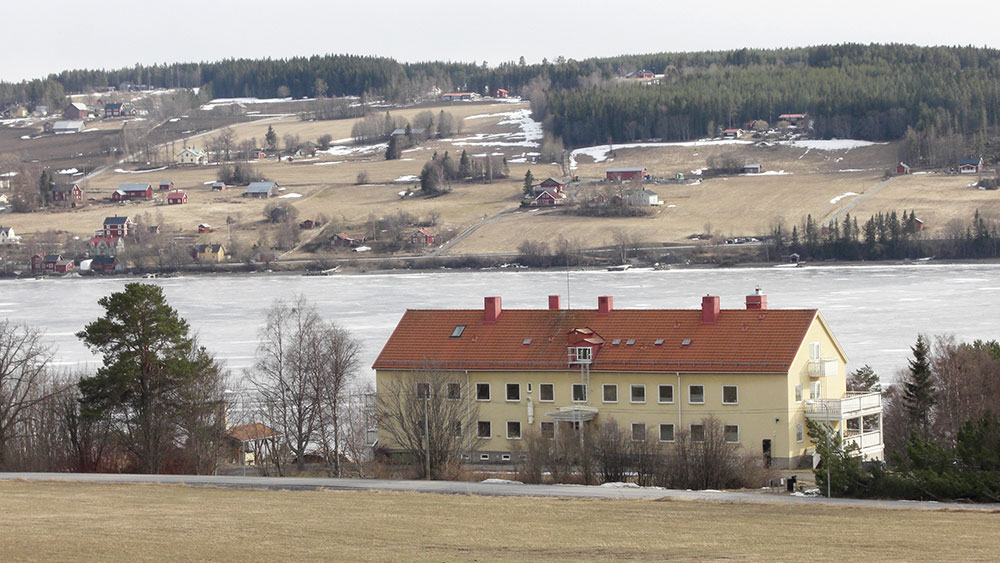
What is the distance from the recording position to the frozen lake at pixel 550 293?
171 ft

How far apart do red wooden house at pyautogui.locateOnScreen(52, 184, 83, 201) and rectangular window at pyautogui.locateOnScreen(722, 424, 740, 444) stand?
5107 inches

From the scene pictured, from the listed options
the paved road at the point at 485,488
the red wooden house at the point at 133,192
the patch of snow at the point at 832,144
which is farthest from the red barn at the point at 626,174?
the paved road at the point at 485,488

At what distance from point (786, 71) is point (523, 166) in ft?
179

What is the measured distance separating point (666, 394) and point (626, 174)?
115m

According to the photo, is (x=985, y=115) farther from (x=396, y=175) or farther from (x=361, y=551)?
(x=361, y=551)

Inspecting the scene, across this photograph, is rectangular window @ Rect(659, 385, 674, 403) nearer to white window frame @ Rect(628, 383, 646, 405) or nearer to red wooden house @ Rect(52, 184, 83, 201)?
white window frame @ Rect(628, 383, 646, 405)

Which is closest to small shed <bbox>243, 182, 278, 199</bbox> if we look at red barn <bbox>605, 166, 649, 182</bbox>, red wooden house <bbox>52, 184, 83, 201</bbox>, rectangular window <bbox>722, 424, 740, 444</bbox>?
red wooden house <bbox>52, 184, 83, 201</bbox>

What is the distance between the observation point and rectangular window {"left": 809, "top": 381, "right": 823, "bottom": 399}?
1190 inches

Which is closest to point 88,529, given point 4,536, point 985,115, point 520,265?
point 4,536

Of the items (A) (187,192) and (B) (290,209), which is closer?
(B) (290,209)

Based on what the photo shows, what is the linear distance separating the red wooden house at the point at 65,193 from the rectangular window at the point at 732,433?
426ft

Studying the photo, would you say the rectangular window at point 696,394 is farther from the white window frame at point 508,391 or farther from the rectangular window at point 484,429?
the rectangular window at point 484,429

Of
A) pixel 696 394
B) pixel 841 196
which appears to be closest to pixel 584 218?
pixel 841 196

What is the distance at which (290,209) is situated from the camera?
13288cm
